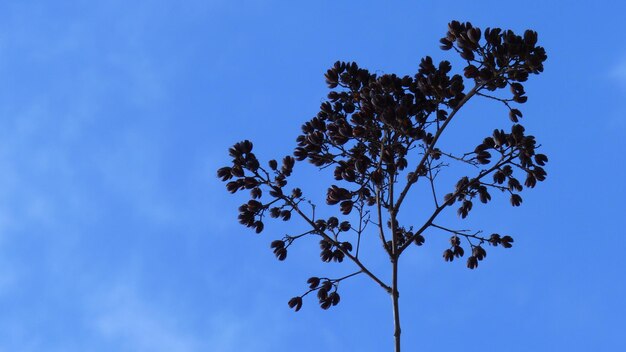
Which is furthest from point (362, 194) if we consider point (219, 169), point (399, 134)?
point (219, 169)

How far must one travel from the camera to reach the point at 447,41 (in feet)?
22.1

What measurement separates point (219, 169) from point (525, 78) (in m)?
2.08

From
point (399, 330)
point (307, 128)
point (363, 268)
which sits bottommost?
point (399, 330)

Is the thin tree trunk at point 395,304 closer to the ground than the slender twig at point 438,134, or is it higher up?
closer to the ground

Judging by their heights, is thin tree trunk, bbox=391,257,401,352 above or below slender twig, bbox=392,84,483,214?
below

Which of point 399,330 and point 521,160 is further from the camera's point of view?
point 521,160

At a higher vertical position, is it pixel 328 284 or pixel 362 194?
pixel 362 194

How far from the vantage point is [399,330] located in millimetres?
6066

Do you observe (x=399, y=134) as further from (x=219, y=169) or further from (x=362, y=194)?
(x=219, y=169)

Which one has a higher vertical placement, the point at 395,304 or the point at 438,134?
the point at 438,134

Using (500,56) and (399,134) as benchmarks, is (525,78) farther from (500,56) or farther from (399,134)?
(399,134)

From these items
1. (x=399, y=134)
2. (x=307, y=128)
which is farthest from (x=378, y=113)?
(x=307, y=128)

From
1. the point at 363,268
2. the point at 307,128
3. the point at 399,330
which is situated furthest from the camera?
the point at 307,128

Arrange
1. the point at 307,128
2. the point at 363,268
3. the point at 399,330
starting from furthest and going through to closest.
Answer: the point at 307,128 → the point at 363,268 → the point at 399,330
